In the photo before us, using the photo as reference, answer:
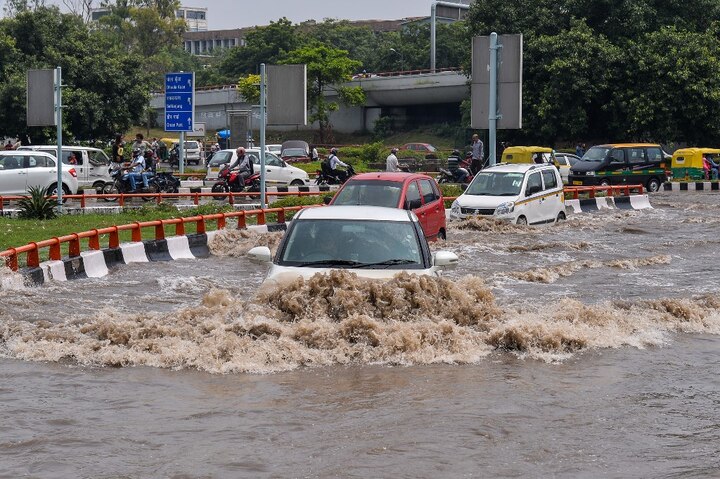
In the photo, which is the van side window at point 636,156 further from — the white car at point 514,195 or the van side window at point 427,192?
the van side window at point 427,192

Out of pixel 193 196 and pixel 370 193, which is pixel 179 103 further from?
pixel 370 193

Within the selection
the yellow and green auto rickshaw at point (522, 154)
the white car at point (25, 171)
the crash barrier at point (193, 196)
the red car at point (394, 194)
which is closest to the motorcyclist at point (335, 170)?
the crash barrier at point (193, 196)

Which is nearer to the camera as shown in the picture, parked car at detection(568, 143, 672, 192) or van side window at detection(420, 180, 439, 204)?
van side window at detection(420, 180, 439, 204)

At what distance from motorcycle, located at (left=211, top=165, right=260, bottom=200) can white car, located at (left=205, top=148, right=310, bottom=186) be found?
3.24m

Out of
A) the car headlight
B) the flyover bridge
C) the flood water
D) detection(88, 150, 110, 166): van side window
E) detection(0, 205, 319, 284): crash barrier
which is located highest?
the flyover bridge

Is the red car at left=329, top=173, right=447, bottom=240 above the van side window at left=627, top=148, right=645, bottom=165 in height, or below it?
below

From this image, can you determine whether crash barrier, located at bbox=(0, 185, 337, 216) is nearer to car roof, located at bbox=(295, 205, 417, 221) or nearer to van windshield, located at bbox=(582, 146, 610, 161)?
van windshield, located at bbox=(582, 146, 610, 161)

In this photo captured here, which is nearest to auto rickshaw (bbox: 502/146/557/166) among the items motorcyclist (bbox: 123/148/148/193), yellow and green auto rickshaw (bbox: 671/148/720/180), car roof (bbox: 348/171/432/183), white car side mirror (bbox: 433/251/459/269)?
yellow and green auto rickshaw (bbox: 671/148/720/180)

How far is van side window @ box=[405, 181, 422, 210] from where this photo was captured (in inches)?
716

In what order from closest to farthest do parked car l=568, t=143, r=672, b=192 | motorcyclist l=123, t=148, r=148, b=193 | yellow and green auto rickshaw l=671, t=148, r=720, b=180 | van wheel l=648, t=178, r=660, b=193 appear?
motorcyclist l=123, t=148, r=148, b=193 < parked car l=568, t=143, r=672, b=192 < van wheel l=648, t=178, r=660, b=193 < yellow and green auto rickshaw l=671, t=148, r=720, b=180

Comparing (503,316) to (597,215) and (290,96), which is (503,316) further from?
(597,215)

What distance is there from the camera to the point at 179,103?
3941 centimetres

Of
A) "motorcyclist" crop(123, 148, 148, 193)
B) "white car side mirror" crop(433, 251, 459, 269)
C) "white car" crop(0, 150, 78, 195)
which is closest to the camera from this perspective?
"white car side mirror" crop(433, 251, 459, 269)

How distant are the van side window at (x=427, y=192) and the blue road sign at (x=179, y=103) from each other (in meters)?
21.2
